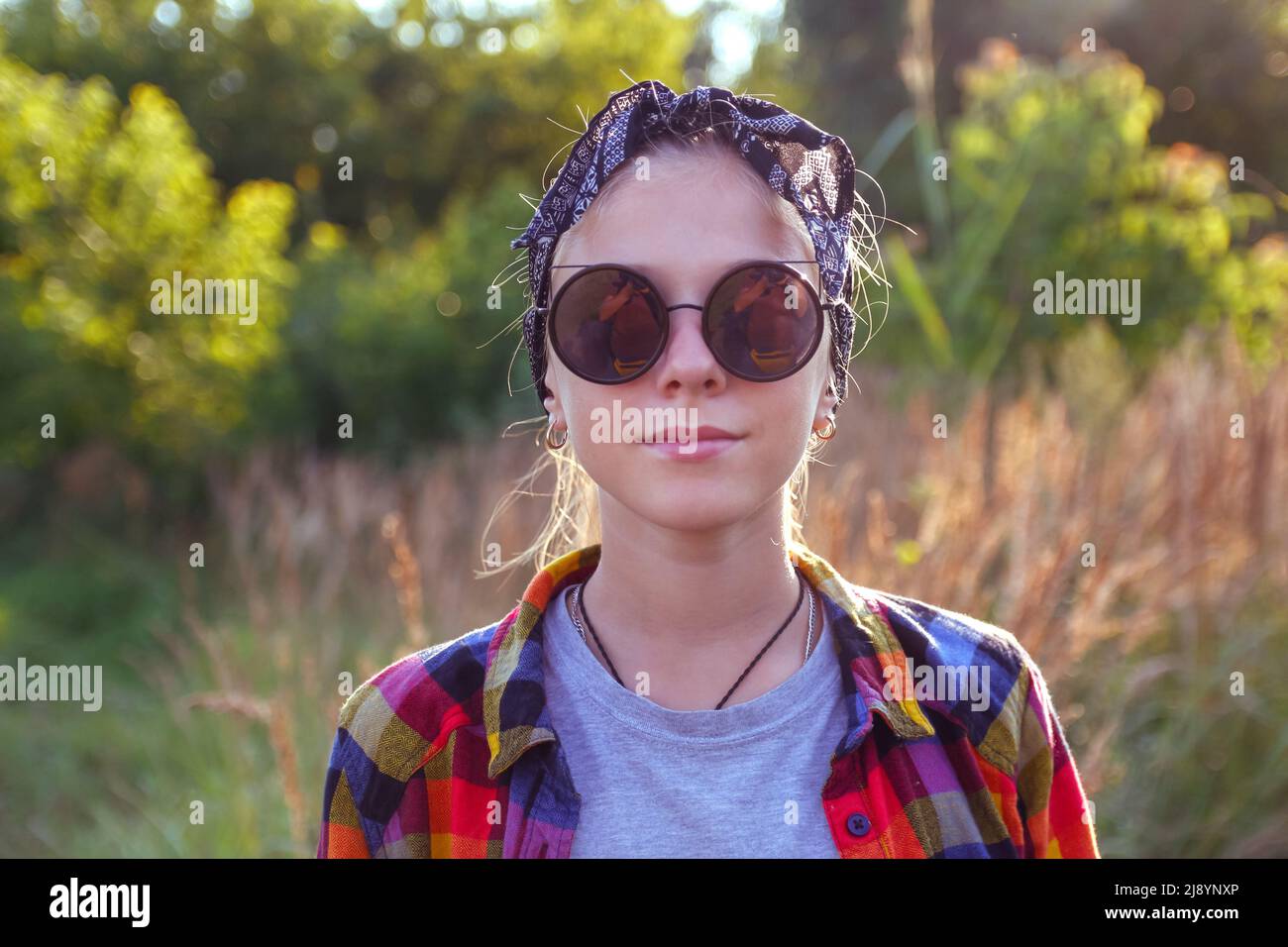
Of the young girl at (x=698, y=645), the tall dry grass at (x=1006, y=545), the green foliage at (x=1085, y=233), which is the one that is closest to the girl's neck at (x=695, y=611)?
the young girl at (x=698, y=645)

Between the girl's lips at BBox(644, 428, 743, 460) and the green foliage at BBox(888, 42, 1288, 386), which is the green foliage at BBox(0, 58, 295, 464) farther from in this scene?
the girl's lips at BBox(644, 428, 743, 460)

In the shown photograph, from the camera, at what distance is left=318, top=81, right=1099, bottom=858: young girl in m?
1.29

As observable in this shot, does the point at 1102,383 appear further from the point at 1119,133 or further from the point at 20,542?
the point at 20,542

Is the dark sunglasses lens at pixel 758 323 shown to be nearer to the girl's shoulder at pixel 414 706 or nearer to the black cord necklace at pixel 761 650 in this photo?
the black cord necklace at pixel 761 650

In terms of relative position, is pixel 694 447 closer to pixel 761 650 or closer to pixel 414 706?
pixel 761 650

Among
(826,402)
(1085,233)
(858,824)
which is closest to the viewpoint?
(858,824)

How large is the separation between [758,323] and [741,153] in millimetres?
245

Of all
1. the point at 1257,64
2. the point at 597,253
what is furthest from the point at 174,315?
the point at 1257,64

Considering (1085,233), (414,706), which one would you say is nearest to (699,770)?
(414,706)

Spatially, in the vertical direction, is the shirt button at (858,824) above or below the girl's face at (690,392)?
below

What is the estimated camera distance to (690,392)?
51.3 inches

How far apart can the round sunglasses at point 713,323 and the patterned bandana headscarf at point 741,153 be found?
0.12 metres

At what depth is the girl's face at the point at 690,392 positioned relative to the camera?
1.29 metres
